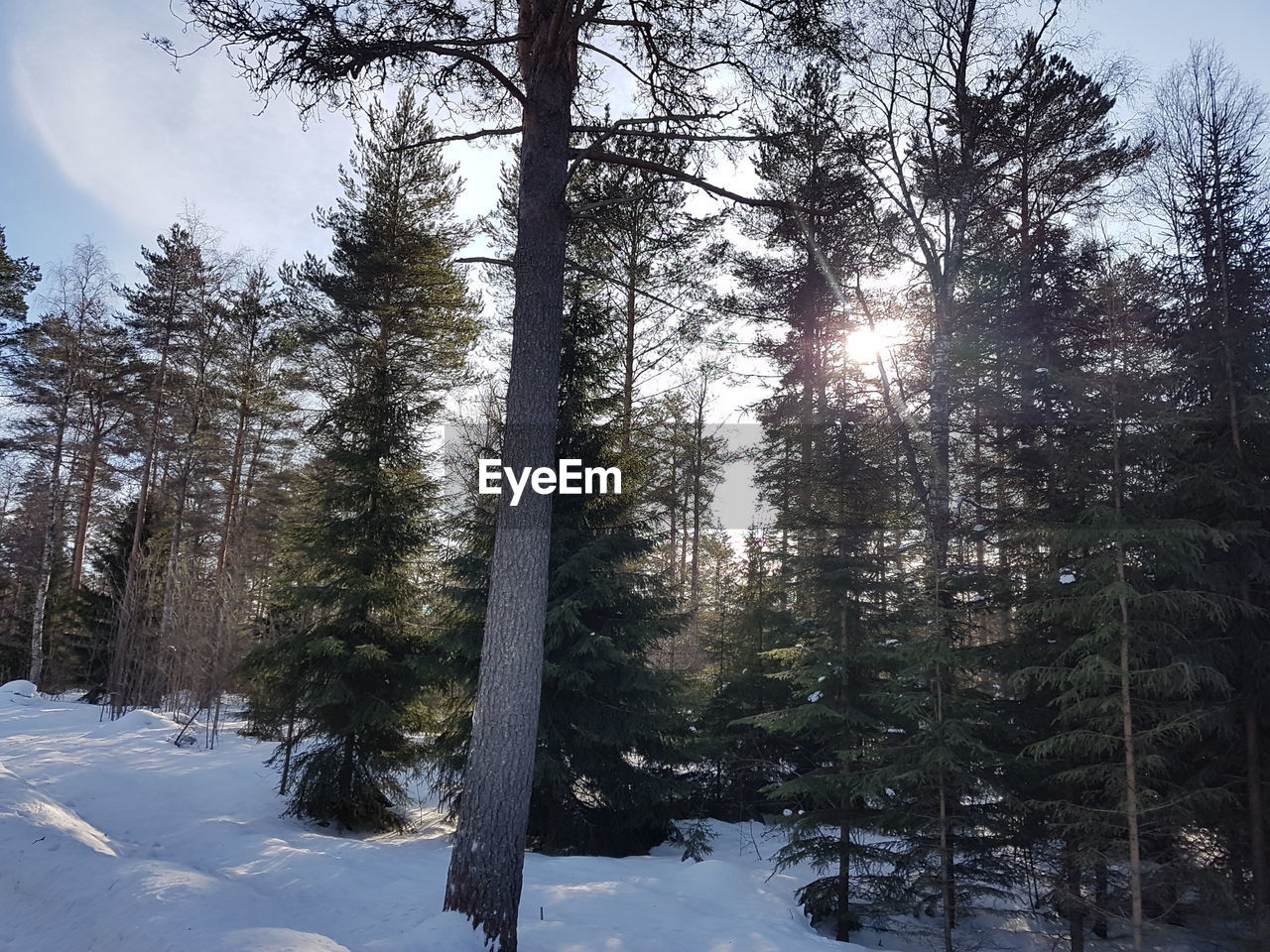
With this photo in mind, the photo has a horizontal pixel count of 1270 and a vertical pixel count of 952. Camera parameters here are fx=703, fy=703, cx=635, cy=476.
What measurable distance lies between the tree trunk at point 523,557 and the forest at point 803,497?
27mm

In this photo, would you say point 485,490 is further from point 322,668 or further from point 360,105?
point 360,105

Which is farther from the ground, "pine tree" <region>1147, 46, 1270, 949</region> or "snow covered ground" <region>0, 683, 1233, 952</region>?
"pine tree" <region>1147, 46, 1270, 949</region>

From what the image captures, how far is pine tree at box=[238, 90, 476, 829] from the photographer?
9.12 meters

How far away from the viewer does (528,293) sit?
5445 mm

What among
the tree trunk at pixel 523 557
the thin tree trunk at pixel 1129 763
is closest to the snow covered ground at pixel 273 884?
the tree trunk at pixel 523 557

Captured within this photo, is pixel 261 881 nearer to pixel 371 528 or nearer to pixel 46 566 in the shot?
pixel 371 528

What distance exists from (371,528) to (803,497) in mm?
5760

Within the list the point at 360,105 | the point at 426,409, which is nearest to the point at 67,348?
the point at 426,409

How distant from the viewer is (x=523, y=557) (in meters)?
5.18

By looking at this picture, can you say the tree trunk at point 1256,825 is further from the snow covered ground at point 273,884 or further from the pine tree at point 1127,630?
the snow covered ground at point 273,884

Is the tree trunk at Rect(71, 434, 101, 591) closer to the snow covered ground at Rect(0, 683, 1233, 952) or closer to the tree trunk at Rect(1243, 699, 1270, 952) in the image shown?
the snow covered ground at Rect(0, 683, 1233, 952)

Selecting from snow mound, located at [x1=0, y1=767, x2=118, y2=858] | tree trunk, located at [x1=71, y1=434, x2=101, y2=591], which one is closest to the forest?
snow mound, located at [x1=0, y1=767, x2=118, y2=858]

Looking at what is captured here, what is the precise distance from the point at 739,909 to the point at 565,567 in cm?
396

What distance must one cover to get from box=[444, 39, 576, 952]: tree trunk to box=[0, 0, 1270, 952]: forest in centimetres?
3
